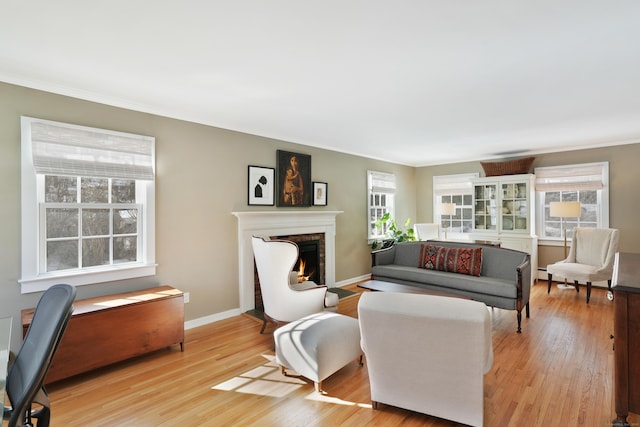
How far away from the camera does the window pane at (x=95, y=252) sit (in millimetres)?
2953

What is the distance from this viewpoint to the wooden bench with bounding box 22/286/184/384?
242 centimetres

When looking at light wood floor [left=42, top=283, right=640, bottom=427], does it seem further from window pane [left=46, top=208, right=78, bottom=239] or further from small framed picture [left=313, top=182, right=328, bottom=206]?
small framed picture [left=313, top=182, right=328, bottom=206]

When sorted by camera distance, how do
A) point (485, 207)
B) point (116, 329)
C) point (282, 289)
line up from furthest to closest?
point (485, 207)
point (282, 289)
point (116, 329)

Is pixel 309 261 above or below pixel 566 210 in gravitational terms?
below

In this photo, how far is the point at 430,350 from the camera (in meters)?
1.80

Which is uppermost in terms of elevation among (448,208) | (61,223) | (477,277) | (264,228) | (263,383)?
(448,208)

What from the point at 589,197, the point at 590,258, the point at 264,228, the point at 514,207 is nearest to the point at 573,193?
the point at 589,197

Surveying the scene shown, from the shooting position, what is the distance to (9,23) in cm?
183

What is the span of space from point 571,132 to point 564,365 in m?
3.20

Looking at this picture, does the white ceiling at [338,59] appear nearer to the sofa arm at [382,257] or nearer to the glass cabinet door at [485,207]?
the sofa arm at [382,257]

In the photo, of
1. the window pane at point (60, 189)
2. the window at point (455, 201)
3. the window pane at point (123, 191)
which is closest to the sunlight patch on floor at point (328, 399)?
the window pane at point (123, 191)

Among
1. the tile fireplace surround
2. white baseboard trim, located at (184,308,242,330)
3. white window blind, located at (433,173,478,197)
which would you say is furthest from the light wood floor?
white window blind, located at (433,173,478,197)

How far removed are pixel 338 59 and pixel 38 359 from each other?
87.9 inches

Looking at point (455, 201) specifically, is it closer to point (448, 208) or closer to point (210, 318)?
point (448, 208)
